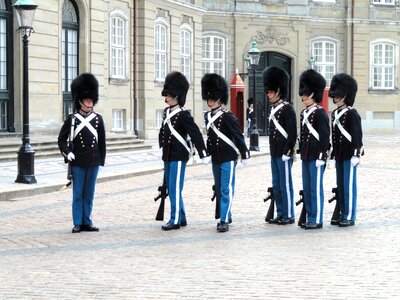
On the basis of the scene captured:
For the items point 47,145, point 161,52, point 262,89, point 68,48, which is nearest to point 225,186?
point 47,145

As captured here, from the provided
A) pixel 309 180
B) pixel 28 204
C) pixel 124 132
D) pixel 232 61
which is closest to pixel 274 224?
pixel 309 180

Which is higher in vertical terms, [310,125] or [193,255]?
[310,125]

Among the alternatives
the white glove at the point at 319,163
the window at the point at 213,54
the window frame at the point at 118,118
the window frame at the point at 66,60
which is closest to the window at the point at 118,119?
the window frame at the point at 118,118

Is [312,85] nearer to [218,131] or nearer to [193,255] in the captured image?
[218,131]

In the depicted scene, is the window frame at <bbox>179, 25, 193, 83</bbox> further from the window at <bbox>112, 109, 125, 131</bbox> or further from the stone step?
the stone step

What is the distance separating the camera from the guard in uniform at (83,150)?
36.5 ft

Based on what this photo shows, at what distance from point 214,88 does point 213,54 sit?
1070 inches

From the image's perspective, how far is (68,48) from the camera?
82.3ft

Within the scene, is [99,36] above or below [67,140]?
above

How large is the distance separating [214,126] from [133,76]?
1856cm

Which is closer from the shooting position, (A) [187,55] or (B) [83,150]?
(B) [83,150]

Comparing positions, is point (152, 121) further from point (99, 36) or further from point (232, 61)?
point (232, 61)

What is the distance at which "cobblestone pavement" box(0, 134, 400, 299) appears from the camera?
7793mm

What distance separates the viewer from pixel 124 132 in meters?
29.0
